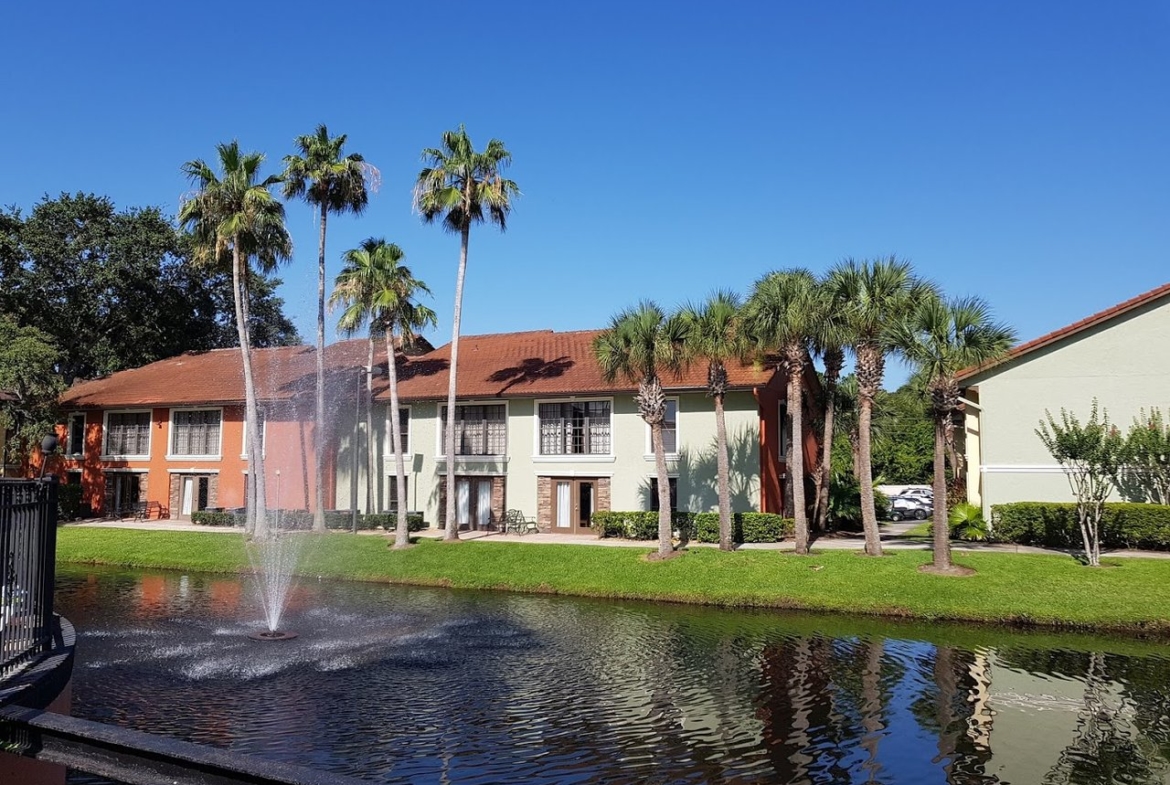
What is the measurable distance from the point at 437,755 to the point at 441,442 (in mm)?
26500

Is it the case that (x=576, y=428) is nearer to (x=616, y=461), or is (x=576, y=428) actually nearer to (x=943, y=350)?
(x=616, y=461)

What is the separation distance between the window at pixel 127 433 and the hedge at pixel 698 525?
24.8m

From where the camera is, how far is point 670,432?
107 ft

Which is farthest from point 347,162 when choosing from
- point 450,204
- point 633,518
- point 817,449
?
point 817,449

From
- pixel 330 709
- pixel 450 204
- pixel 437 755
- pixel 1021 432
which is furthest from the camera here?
pixel 450 204

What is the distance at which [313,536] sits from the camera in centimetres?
3334

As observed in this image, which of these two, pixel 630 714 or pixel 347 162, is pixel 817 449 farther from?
pixel 630 714

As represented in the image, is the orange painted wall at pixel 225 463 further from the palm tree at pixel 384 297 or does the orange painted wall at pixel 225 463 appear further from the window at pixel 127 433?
the palm tree at pixel 384 297

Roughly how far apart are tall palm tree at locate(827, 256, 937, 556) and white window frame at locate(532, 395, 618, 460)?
35.9ft

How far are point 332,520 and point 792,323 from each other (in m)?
21.5

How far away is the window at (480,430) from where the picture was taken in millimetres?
35594

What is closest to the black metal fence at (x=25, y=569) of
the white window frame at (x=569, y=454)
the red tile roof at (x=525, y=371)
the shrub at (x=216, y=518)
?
the red tile roof at (x=525, y=371)

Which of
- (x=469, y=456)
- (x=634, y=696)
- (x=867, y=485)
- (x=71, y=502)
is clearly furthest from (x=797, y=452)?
(x=71, y=502)

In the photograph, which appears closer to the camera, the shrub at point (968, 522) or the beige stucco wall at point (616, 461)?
the shrub at point (968, 522)
